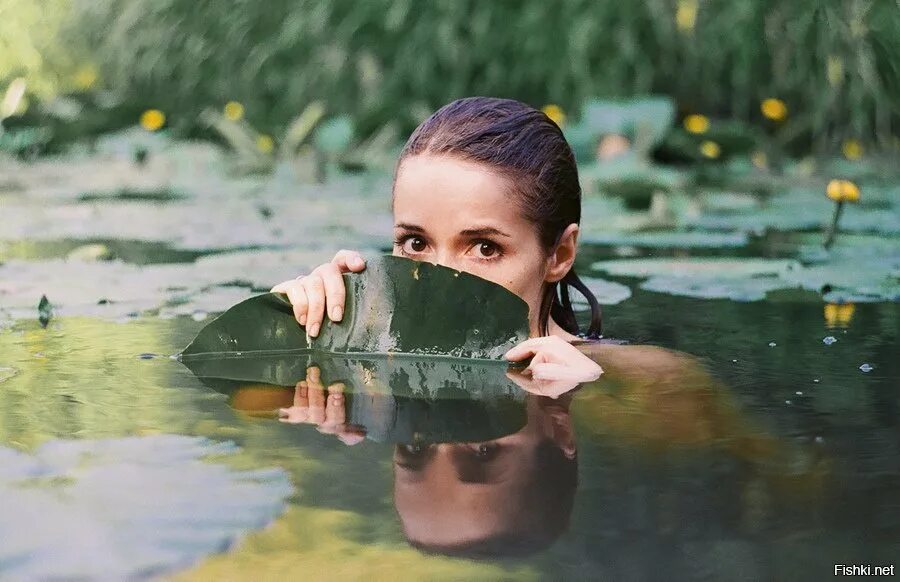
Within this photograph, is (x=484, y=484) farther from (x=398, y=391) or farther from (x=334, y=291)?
(x=334, y=291)

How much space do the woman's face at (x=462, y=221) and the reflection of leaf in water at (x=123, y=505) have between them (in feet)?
2.74

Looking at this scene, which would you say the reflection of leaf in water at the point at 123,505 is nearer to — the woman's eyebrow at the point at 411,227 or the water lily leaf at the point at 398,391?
the water lily leaf at the point at 398,391

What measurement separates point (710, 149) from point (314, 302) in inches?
175

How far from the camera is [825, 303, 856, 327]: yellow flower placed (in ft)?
9.21

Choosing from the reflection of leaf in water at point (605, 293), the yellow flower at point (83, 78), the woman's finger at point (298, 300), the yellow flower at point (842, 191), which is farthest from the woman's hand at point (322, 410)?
the yellow flower at point (83, 78)

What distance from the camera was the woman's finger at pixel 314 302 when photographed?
238 centimetres

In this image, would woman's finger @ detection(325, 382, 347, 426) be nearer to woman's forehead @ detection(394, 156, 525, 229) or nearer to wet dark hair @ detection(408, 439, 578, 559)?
wet dark hair @ detection(408, 439, 578, 559)

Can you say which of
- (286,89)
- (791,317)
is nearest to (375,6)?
(286,89)

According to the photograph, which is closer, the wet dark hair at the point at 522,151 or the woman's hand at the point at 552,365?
the woman's hand at the point at 552,365

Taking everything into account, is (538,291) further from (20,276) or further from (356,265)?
(20,276)

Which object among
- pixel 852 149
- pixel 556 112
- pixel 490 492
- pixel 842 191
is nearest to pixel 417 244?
pixel 490 492

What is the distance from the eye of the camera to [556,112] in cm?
657

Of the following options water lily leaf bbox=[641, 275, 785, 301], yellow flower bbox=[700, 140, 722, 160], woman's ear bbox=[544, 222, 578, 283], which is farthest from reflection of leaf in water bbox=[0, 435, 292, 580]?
yellow flower bbox=[700, 140, 722, 160]

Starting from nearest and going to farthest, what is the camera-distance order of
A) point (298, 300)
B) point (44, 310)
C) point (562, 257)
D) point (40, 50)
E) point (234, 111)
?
point (298, 300) < point (562, 257) < point (44, 310) < point (234, 111) < point (40, 50)
